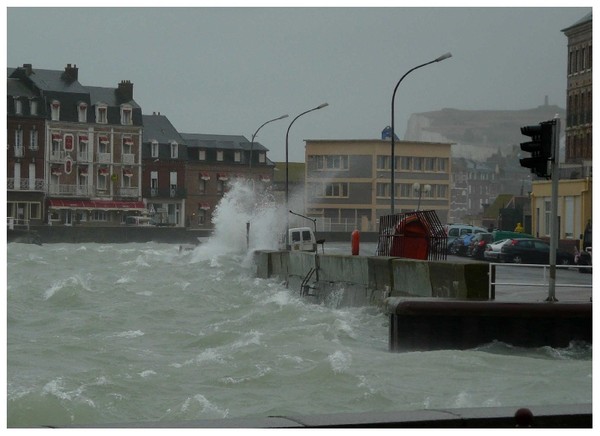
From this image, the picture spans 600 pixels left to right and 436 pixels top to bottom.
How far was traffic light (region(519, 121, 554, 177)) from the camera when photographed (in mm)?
15461

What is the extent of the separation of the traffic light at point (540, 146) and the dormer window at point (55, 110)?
33.5 metres

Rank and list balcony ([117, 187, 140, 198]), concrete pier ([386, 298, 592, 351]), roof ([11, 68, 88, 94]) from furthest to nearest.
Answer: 1. roof ([11, 68, 88, 94])
2. balcony ([117, 187, 140, 198])
3. concrete pier ([386, 298, 592, 351])

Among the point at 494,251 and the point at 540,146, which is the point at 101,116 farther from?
the point at 540,146

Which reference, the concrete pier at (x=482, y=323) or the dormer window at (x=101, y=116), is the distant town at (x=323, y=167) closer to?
the dormer window at (x=101, y=116)

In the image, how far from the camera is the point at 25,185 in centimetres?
3947

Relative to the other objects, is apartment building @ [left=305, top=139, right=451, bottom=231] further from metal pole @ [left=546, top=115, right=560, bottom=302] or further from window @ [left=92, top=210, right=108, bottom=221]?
metal pole @ [left=546, top=115, right=560, bottom=302]

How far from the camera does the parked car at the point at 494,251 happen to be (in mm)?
39594

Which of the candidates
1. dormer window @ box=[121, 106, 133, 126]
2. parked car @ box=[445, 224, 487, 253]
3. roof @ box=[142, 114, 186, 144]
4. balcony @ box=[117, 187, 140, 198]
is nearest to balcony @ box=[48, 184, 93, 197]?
balcony @ box=[117, 187, 140, 198]

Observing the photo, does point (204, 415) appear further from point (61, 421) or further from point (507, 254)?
point (507, 254)

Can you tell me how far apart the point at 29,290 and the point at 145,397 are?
1904cm

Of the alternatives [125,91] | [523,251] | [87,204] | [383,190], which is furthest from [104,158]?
[523,251]

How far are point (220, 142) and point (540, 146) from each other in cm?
5307

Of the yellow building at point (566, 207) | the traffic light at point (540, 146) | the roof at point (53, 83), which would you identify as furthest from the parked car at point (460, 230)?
the traffic light at point (540, 146)

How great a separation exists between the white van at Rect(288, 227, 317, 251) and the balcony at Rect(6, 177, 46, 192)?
900 cm
